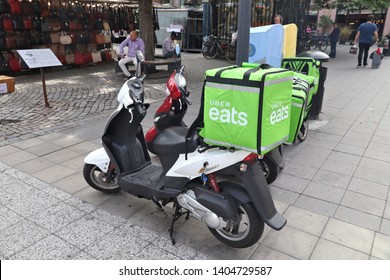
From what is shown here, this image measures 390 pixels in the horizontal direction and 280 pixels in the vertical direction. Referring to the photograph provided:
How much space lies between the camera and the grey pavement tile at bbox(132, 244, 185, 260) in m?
2.73

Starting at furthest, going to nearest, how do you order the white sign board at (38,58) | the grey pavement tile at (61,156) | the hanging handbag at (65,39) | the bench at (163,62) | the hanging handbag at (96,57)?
the hanging handbag at (96,57), the hanging handbag at (65,39), the bench at (163,62), the white sign board at (38,58), the grey pavement tile at (61,156)

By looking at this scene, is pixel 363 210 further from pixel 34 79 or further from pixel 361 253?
pixel 34 79

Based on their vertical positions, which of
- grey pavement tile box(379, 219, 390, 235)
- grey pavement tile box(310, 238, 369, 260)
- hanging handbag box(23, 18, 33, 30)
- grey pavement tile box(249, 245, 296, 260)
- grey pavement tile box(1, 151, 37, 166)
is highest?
hanging handbag box(23, 18, 33, 30)

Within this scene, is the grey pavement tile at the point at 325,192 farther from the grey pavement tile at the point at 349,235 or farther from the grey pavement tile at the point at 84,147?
the grey pavement tile at the point at 84,147

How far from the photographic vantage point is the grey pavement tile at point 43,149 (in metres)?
4.77

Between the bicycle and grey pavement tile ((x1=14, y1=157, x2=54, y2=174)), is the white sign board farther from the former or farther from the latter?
the bicycle

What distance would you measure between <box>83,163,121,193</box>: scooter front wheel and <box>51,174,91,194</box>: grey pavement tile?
0.24 m

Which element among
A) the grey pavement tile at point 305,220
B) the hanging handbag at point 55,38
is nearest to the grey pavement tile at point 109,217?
the grey pavement tile at point 305,220

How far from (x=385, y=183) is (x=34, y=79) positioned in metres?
9.45

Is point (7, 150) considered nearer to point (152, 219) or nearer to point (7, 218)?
point (7, 218)

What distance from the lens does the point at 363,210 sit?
3438mm

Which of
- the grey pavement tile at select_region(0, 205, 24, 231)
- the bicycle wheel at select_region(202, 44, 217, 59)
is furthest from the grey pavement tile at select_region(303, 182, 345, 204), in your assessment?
the bicycle wheel at select_region(202, 44, 217, 59)

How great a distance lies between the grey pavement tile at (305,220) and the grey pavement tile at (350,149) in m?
1.96

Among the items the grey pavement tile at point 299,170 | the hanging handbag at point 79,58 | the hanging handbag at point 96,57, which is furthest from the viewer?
the hanging handbag at point 96,57
